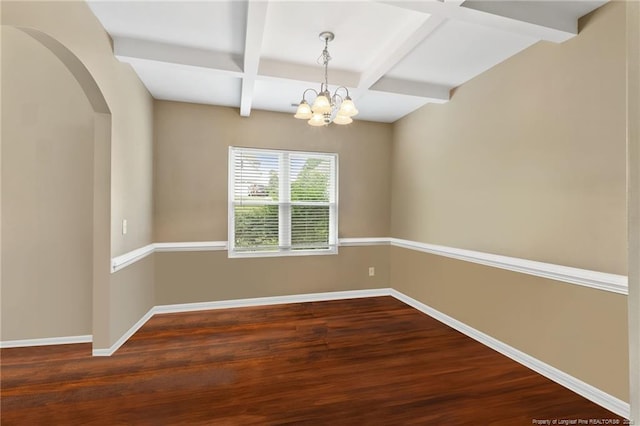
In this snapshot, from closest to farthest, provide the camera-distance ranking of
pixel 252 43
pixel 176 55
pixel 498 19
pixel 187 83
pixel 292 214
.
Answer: pixel 498 19 → pixel 252 43 → pixel 176 55 → pixel 187 83 → pixel 292 214

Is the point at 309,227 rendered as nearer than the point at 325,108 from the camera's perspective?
No

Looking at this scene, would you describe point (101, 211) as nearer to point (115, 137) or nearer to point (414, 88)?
point (115, 137)

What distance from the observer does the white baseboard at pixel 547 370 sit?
2023 mm

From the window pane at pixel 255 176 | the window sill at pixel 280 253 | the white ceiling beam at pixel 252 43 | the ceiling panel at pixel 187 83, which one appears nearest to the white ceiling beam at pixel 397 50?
the white ceiling beam at pixel 252 43

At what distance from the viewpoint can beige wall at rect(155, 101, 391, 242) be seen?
155 inches

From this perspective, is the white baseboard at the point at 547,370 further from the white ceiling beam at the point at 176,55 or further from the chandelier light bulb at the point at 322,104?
the white ceiling beam at the point at 176,55

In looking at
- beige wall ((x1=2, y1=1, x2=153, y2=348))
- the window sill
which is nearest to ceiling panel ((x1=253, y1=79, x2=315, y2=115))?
beige wall ((x1=2, y1=1, x2=153, y2=348))

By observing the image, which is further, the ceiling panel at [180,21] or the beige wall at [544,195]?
the ceiling panel at [180,21]

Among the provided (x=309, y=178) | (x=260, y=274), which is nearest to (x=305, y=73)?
(x=309, y=178)

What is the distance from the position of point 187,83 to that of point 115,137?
1.09 meters

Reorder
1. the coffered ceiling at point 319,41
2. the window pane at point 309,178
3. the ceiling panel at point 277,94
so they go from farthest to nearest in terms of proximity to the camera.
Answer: the window pane at point 309,178
the ceiling panel at point 277,94
the coffered ceiling at point 319,41

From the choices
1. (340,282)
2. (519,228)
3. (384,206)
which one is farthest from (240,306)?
(519,228)

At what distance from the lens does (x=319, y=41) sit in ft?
8.89

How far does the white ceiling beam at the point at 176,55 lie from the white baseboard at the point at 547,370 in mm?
3559
